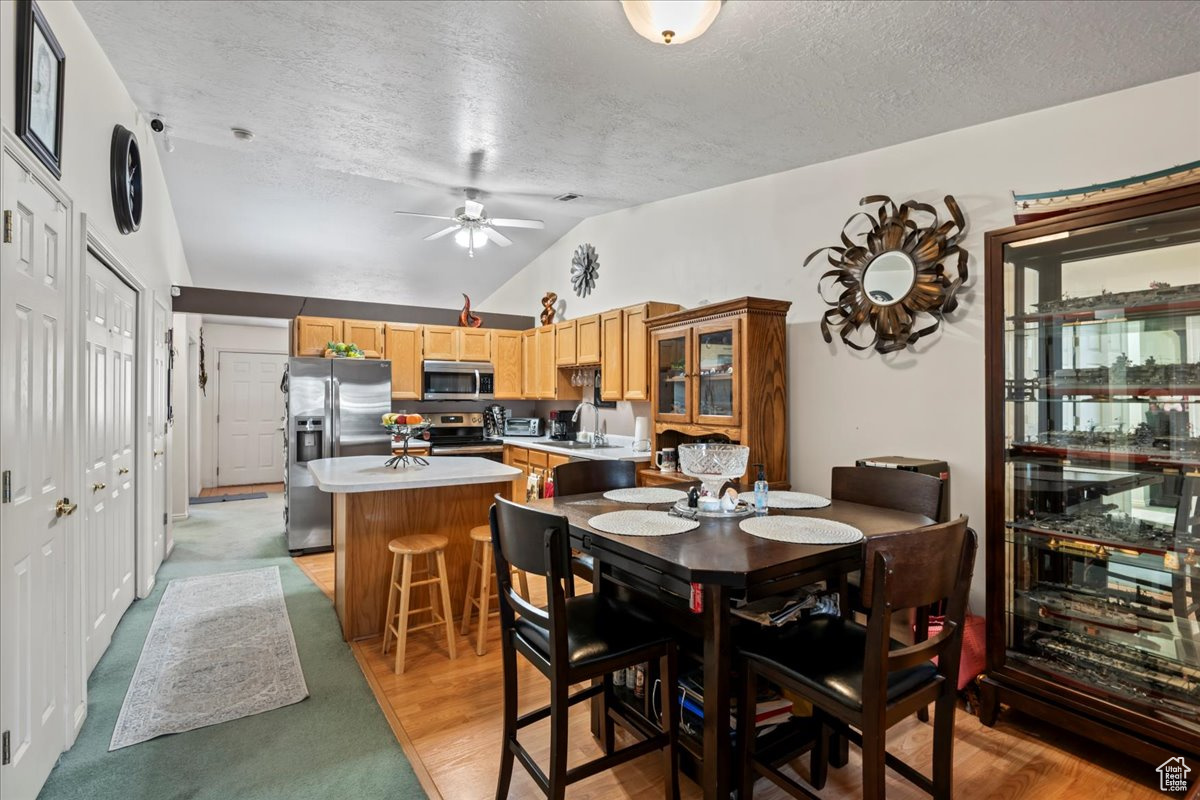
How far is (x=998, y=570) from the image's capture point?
2.27m

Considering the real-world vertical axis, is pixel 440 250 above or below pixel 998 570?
above

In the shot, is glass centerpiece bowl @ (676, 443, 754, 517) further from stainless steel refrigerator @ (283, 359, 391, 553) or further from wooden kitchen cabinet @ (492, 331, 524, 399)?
wooden kitchen cabinet @ (492, 331, 524, 399)

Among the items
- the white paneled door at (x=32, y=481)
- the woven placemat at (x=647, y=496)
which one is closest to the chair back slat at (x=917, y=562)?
the woven placemat at (x=647, y=496)

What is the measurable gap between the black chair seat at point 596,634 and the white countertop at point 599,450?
229cm

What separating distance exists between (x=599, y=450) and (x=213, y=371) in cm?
619

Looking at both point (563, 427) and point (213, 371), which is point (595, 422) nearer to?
point (563, 427)

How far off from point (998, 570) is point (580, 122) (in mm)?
2727

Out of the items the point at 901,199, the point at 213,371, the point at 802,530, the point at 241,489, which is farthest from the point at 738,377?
the point at 213,371

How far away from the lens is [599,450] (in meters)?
4.72

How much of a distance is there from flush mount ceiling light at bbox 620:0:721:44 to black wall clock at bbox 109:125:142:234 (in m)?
2.65

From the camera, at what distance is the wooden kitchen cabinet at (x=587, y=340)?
4.88 m

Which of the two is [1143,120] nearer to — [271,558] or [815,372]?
[815,372]

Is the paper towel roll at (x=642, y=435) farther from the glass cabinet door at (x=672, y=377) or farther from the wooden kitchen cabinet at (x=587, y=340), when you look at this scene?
the wooden kitchen cabinet at (x=587, y=340)

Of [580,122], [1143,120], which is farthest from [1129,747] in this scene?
[580,122]
